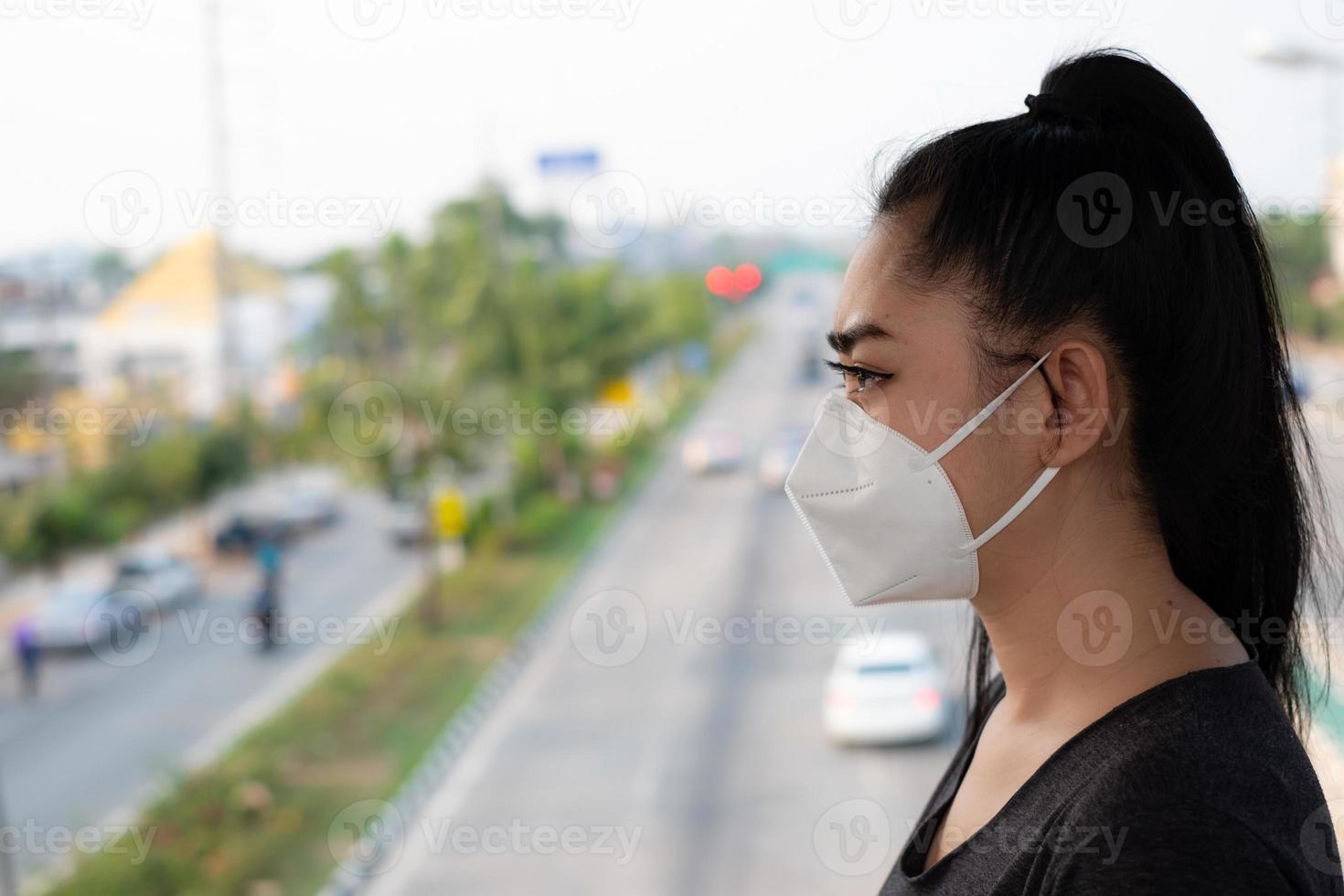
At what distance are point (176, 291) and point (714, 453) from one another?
4242 millimetres

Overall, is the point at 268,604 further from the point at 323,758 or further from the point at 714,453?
the point at 714,453

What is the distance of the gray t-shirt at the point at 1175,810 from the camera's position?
0.42 meters

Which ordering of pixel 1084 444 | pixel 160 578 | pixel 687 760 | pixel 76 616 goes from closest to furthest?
pixel 1084 444 < pixel 687 760 < pixel 76 616 < pixel 160 578

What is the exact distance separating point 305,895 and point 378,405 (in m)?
2.77

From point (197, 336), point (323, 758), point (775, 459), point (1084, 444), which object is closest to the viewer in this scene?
point (1084, 444)

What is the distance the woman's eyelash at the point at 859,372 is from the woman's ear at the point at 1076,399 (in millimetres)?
81

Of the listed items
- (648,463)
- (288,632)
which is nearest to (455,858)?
(288,632)

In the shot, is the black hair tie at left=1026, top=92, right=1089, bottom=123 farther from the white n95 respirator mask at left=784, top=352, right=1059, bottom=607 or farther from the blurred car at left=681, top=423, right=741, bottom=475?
the blurred car at left=681, top=423, right=741, bottom=475

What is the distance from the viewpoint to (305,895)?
3.48 m

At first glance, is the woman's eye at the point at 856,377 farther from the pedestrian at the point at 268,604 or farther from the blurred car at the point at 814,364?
the pedestrian at the point at 268,604

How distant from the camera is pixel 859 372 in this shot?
0.60 metres

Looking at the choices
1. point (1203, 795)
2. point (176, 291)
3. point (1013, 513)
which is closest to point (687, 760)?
point (1013, 513)

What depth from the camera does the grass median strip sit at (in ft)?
11.5

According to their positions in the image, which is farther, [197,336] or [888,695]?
[197,336]
